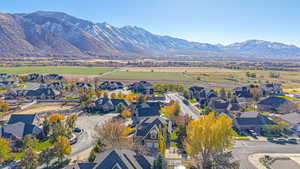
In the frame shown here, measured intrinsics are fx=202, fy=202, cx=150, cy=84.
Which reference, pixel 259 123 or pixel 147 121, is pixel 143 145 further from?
pixel 259 123

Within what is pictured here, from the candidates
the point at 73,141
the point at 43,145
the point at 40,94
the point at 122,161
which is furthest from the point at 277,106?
the point at 40,94

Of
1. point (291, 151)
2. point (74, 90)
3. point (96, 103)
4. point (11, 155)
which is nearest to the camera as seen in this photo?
point (11, 155)

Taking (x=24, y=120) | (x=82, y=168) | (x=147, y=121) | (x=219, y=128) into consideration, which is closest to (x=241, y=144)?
(x=219, y=128)

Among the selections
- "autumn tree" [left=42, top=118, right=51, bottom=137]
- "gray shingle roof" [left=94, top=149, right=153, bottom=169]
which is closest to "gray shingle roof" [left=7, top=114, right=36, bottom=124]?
"autumn tree" [left=42, top=118, right=51, bottom=137]

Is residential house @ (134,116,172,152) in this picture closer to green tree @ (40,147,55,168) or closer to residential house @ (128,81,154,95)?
green tree @ (40,147,55,168)

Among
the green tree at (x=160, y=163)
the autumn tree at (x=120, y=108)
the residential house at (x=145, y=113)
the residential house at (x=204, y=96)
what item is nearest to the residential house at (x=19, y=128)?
the autumn tree at (x=120, y=108)
